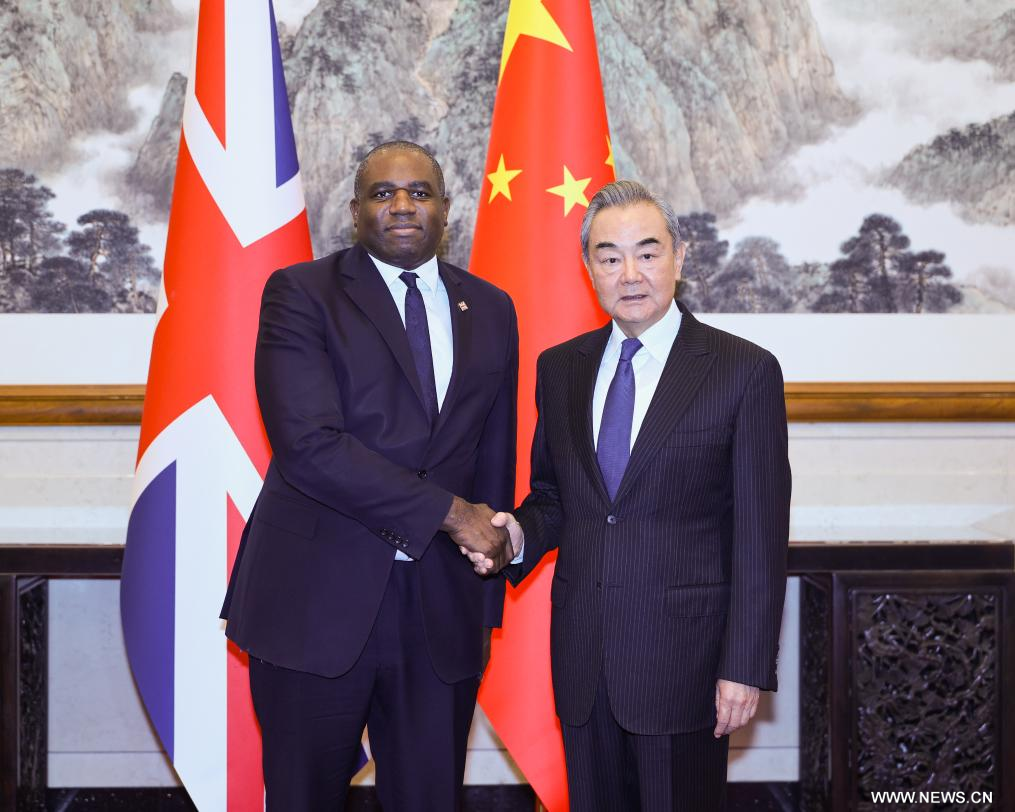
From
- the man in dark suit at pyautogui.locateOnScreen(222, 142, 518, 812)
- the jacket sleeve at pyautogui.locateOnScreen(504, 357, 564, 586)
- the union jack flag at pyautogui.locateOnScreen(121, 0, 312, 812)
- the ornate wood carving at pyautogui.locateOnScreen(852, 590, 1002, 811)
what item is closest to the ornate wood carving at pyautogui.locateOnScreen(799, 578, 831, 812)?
the ornate wood carving at pyautogui.locateOnScreen(852, 590, 1002, 811)

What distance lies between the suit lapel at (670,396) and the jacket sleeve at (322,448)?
1.24ft

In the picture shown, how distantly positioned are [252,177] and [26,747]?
1881mm

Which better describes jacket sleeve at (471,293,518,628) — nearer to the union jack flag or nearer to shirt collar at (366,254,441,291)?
shirt collar at (366,254,441,291)

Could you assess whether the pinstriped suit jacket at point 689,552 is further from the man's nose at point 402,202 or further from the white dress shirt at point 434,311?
the man's nose at point 402,202

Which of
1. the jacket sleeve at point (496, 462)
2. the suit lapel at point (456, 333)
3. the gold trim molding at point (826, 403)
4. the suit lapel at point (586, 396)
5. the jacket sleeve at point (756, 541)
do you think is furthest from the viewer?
the gold trim molding at point (826, 403)

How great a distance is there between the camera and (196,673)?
2.64 metres

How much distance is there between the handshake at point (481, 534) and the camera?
190cm

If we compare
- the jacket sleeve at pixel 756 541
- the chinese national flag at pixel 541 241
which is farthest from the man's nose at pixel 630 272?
the chinese national flag at pixel 541 241

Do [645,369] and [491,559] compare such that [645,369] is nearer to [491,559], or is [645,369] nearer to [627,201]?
[627,201]

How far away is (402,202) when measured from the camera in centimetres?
201

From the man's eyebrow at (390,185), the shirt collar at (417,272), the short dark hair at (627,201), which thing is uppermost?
the man's eyebrow at (390,185)

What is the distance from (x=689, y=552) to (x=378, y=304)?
79 centimetres

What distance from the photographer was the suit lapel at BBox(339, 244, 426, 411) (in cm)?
193

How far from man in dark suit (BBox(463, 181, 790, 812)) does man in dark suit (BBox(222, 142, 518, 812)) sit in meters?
0.25
